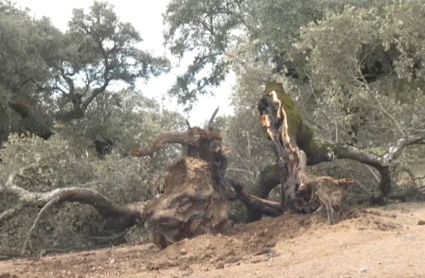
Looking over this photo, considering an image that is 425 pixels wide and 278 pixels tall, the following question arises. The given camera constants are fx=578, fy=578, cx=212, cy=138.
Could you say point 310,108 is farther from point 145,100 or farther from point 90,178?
point 145,100

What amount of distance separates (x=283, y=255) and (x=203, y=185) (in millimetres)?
2555

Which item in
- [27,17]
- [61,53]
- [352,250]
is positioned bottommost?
[352,250]

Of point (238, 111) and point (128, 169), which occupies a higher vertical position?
point (238, 111)

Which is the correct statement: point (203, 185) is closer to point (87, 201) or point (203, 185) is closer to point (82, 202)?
point (87, 201)

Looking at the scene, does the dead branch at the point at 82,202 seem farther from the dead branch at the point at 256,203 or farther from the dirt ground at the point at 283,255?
the dead branch at the point at 256,203

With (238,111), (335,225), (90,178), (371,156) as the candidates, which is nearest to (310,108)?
(238,111)

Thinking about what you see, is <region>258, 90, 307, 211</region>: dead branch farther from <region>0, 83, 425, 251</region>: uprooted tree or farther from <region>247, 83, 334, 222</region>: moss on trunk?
<region>247, 83, 334, 222</region>: moss on trunk

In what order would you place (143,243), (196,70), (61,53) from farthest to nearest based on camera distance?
(196,70)
(61,53)
(143,243)

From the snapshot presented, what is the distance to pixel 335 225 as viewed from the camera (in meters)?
8.00

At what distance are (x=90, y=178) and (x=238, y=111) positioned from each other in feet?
12.4

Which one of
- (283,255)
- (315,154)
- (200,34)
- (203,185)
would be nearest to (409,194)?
(315,154)

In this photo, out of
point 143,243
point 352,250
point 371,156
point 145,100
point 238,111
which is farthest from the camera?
point 145,100

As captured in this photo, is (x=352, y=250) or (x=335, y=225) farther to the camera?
(x=335, y=225)

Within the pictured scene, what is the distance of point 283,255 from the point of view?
22.7 feet
